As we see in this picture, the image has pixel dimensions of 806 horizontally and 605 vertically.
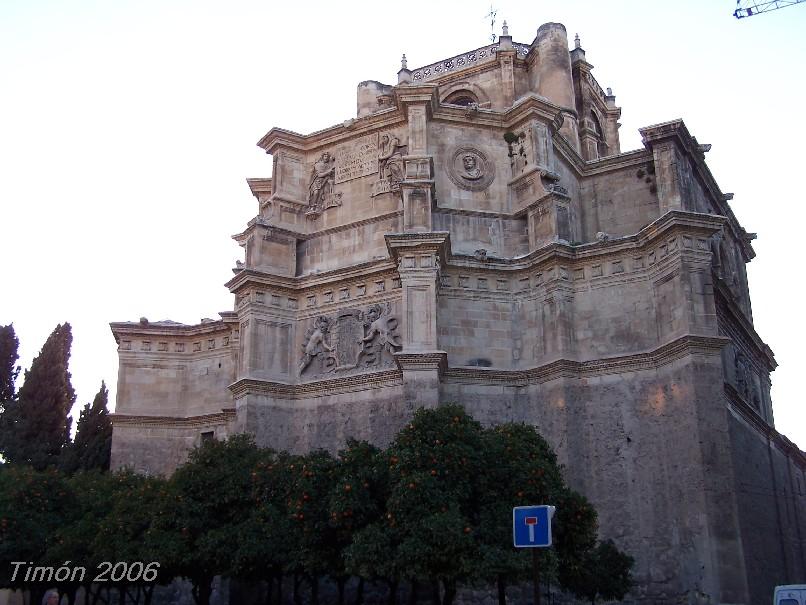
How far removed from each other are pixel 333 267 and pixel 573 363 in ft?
27.7

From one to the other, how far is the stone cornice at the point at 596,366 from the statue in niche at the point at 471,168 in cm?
678

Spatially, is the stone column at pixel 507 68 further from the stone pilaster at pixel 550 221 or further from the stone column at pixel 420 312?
the stone column at pixel 420 312

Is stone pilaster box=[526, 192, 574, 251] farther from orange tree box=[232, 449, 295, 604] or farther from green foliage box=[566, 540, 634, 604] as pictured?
orange tree box=[232, 449, 295, 604]

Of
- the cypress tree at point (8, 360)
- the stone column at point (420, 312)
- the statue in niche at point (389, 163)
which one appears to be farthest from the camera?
the cypress tree at point (8, 360)

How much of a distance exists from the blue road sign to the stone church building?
1126cm

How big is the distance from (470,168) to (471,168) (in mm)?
33

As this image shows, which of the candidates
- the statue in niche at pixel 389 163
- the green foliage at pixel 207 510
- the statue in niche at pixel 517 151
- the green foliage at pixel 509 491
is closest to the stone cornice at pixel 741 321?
the statue in niche at pixel 517 151

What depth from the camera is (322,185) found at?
29.7m

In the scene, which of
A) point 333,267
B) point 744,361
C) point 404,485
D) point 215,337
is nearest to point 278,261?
point 333,267

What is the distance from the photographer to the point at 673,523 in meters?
22.1

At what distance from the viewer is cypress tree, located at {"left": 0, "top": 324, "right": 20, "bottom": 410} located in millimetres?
39938

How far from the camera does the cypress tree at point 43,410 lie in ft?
115

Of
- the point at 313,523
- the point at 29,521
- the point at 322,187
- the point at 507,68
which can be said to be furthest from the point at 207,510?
the point at 507,68

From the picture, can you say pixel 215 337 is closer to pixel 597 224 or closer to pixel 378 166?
pixel 378 166
